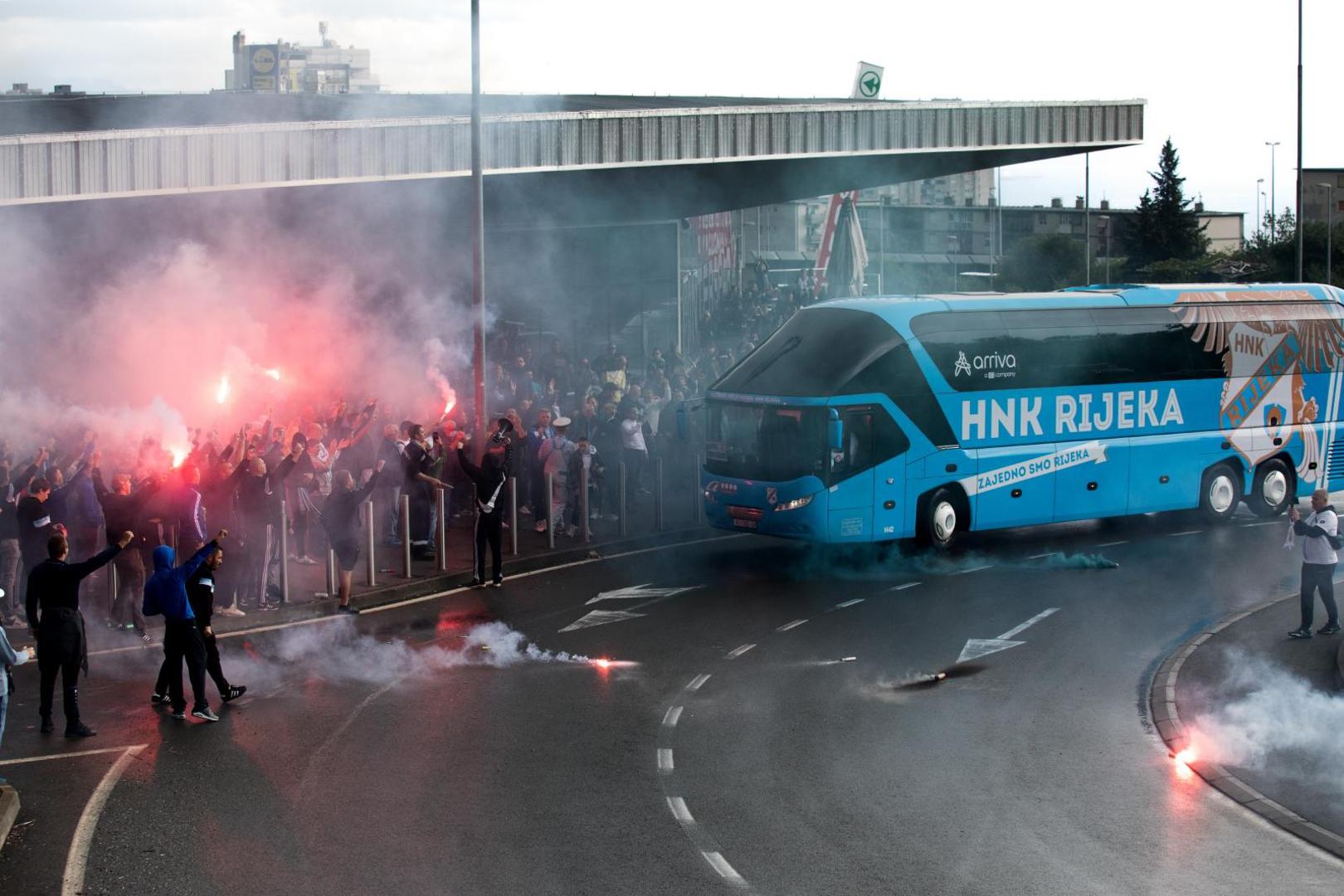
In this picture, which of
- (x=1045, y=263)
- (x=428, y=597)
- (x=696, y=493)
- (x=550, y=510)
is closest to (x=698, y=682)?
(x=428, y=597)

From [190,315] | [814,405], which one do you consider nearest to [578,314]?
[190,315]

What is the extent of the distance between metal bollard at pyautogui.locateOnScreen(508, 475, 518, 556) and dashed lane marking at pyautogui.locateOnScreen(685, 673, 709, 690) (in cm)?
622

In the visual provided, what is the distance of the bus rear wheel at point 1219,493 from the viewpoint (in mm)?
20938

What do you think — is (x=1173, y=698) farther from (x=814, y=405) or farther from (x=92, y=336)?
(x=92, y=336)

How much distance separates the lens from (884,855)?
8.30m

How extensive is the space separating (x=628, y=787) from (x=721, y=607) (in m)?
6.08

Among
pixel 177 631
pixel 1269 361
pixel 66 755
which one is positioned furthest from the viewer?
pixel 1269 361

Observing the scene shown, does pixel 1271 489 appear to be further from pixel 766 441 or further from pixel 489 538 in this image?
pixel 489 538

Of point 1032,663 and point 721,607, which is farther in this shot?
point 721,607

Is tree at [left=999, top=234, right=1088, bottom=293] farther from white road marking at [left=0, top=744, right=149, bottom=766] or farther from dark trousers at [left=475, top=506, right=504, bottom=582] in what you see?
white road marking at [left=0, top=744, right=149, bottom=766]

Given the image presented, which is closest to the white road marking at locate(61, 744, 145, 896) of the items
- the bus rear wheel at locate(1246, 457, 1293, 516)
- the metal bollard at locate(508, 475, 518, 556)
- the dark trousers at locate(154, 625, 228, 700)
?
the dark trousers at locate(154, 625, 228, 700)

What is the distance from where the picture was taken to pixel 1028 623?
14.7 m

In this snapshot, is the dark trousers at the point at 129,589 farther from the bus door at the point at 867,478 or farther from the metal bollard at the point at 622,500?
the bus door at the point at 867,478

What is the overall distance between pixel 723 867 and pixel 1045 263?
213 ft
